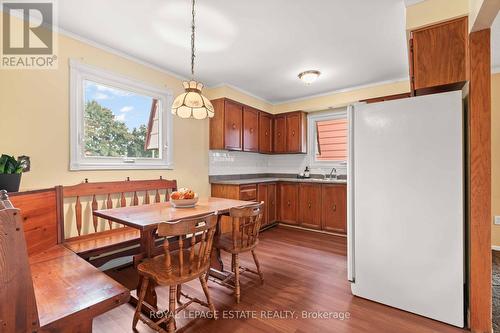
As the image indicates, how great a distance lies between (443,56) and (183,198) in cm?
246

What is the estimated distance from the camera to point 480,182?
166 cm

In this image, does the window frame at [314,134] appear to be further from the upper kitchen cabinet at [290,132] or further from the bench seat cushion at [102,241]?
the bench seat cushion at [102,241]

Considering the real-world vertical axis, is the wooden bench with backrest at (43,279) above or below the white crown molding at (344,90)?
below

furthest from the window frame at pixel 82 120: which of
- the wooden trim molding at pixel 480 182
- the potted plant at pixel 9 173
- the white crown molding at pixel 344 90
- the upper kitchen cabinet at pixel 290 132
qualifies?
the wooden trim molding at pixel 480 182

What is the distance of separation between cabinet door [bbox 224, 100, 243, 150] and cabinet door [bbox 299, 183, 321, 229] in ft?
4.68

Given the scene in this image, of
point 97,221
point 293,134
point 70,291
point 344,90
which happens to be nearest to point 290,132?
point 293,134

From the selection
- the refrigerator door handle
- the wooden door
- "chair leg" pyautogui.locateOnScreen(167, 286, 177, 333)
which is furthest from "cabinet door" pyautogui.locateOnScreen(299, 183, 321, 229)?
"chair leg" pyautogui.locateOnScreen(167, 286, 177, 333)

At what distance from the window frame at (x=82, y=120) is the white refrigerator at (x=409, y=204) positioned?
2.42m

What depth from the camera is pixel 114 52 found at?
2824mm

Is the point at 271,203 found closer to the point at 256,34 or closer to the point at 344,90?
the point at 344,90

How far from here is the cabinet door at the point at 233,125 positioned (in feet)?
13.0

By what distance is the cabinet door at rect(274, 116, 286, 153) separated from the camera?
4945mm

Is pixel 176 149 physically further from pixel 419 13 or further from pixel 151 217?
pixel 419 13

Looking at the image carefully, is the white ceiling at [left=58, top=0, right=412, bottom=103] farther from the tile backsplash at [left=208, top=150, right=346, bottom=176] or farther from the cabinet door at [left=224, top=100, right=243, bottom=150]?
the tile backsplash at [left=208, top=150, right=346, bottom=176]
